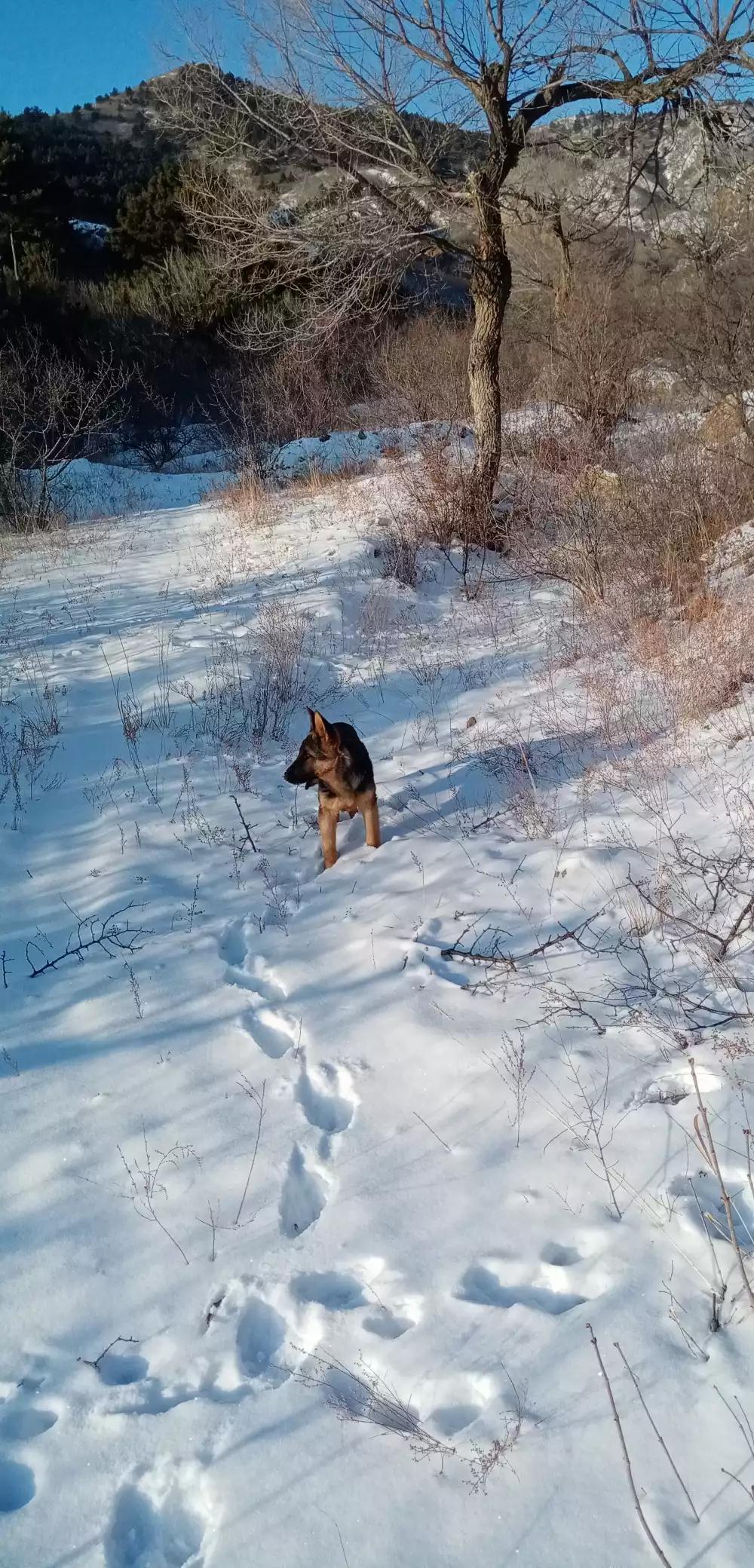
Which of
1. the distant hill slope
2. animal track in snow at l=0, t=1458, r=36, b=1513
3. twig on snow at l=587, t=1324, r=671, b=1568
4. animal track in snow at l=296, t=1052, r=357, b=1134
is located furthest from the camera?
the distant hill slope

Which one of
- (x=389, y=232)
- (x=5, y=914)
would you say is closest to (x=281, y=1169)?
(x=5, y=914)

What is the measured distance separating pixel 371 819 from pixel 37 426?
12.0 meters

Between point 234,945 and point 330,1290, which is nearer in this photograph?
point 330,1290

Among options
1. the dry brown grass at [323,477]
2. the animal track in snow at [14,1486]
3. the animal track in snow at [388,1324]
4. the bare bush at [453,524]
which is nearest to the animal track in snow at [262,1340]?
the animal track in snow at [388,1324]

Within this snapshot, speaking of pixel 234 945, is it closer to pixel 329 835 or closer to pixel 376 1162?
pixel 329 835

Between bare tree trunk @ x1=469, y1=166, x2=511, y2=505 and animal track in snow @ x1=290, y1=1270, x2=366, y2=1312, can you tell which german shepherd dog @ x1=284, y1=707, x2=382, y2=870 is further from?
bare tree trunk @ x1=469, y1=166, x2=511, y2=505

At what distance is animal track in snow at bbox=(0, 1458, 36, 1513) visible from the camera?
1.92 meters

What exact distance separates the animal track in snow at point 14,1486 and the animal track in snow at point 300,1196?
0.81 meters

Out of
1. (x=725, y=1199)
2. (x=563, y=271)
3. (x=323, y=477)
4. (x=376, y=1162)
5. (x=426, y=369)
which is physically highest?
(x=563, y=271)

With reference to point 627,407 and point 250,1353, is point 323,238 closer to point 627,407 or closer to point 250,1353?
point 627,407

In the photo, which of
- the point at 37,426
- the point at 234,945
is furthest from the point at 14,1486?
the point at 37,426

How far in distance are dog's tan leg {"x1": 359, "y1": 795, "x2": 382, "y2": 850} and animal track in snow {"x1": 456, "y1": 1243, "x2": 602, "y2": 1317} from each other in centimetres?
249

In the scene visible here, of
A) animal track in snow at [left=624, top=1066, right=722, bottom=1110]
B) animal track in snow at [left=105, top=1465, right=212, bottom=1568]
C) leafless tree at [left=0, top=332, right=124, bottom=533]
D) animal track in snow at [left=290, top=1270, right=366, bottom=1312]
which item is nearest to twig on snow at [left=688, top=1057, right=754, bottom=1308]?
animal track in snow at [left=624, top=1066, right=722, bottom=1110]

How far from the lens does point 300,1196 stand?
264 cm
